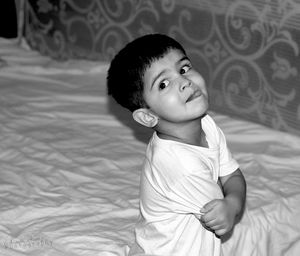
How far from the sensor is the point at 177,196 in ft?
4.13

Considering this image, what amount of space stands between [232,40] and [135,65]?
825 millimetres

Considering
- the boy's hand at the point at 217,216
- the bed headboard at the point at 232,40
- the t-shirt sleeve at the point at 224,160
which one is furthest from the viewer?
the bed headboard at the point at 232,40

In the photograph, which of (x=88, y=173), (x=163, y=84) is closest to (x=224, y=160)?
(x=163, y=84)

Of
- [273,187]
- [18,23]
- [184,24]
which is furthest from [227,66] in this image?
[18,23]

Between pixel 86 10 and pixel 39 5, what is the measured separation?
0.25 m

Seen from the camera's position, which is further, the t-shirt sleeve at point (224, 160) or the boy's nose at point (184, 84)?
the t-shirt sleeve at point (224, 160)

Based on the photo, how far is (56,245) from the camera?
1.39 m

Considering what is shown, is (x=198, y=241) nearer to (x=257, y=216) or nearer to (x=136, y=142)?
(x=257, y=216)

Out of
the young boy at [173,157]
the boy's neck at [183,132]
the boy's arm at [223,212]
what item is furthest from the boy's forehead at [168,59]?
the boy's arm at [223,212]

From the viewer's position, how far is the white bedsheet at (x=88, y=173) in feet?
4.76

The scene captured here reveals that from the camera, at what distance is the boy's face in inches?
49.9

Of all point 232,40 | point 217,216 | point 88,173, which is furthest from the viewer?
point 232,40

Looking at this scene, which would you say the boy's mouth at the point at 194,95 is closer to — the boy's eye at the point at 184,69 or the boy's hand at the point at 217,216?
the boy's eye at the point at 184,69

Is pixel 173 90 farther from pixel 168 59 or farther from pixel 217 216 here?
pixel 217 216
